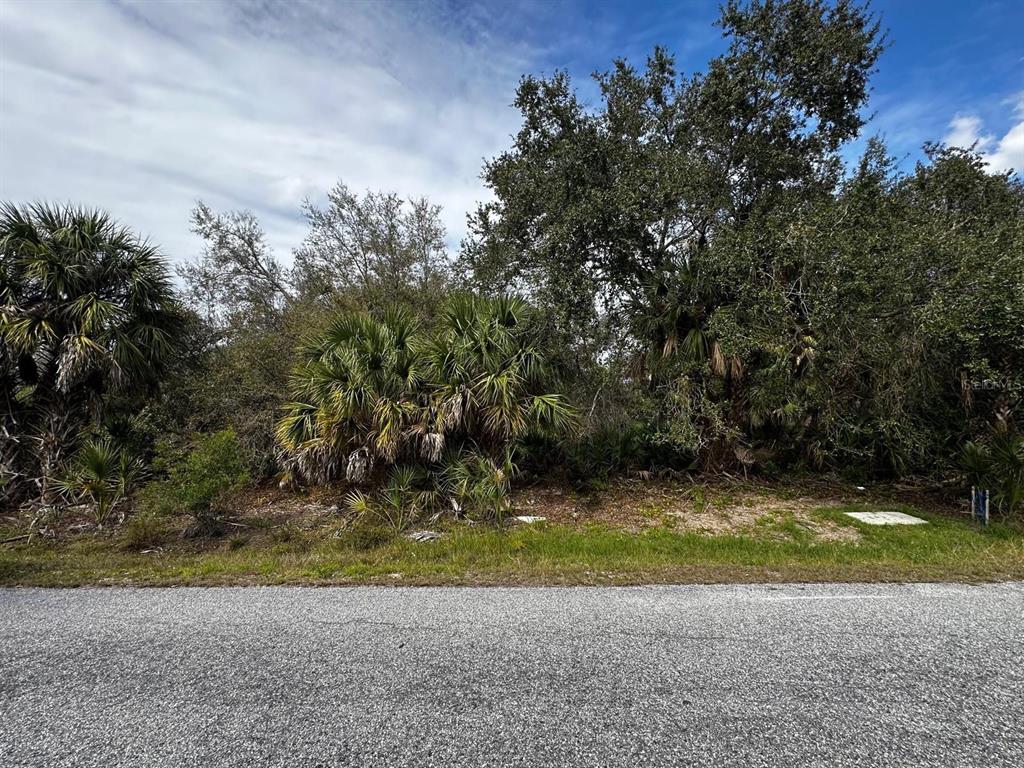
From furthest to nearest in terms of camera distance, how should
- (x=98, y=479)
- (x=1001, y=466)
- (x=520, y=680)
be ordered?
(x=98, y=479)
(x=1001, y=466)
(x=520, y=680)

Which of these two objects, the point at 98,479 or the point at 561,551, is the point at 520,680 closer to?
the point at 561,551

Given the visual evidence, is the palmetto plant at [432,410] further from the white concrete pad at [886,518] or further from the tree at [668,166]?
the white concrete pad at [886,518]

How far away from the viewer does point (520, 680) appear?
2.57 meters

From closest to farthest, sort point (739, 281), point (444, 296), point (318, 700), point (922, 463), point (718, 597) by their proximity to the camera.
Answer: point (318, 700) → point (718, 597) → point (739, 281) → point (922, 463) → point (444, 296)

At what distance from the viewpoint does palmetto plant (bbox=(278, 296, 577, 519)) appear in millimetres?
7008

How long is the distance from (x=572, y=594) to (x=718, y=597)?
130 cm

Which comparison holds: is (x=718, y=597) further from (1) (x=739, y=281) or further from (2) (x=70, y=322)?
(2) (x=70, y=322)

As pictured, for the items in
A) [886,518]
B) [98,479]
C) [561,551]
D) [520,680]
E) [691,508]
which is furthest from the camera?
[691,508]

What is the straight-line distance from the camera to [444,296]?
1139 cm

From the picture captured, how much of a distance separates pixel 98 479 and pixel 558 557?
765cm

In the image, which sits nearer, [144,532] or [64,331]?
[144,532]

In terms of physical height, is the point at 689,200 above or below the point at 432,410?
above

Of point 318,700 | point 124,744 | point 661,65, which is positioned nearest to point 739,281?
point 661,65

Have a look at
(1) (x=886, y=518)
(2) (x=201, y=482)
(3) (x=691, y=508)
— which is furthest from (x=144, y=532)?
(1) (x=886, y=518)
